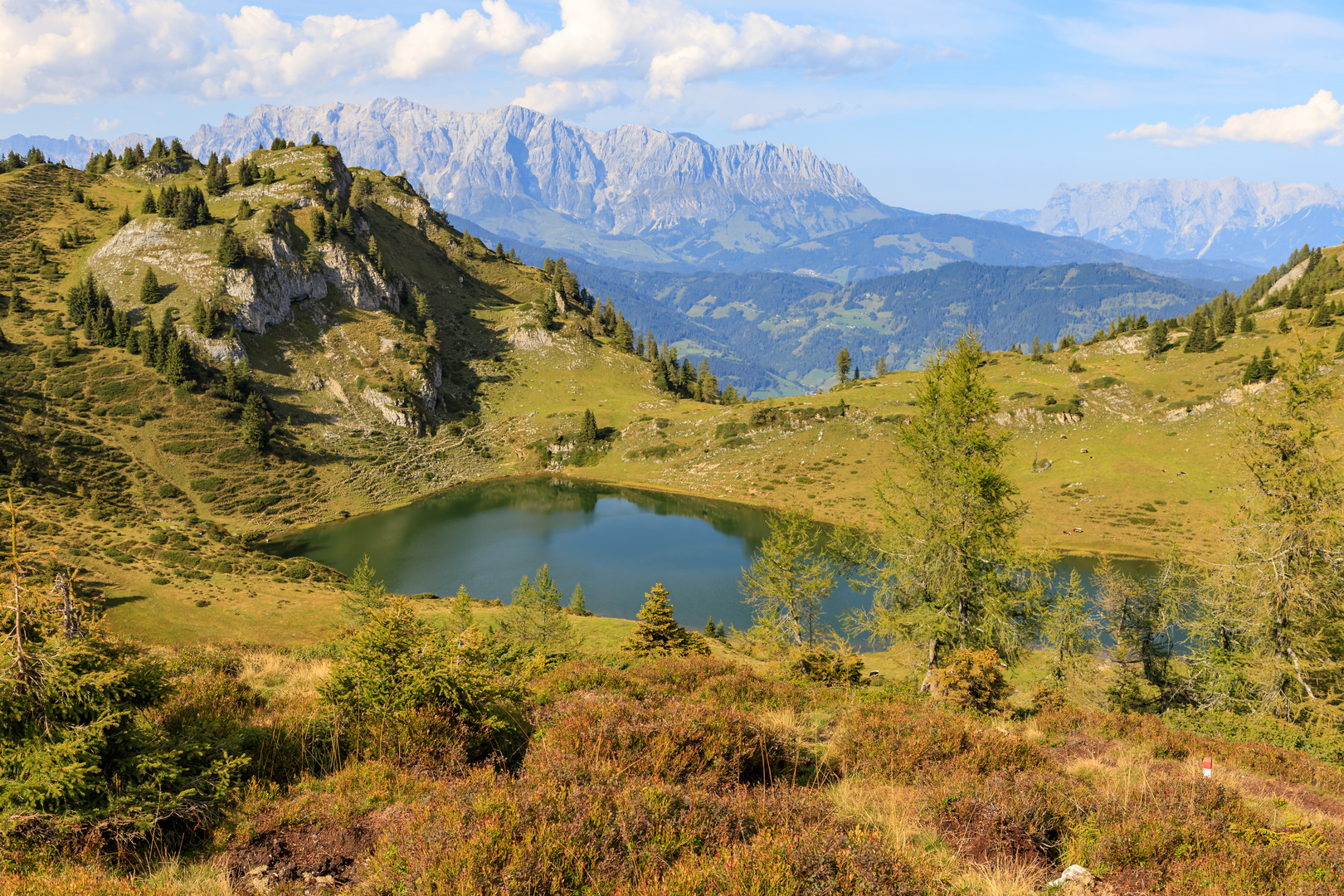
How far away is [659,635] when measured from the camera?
34.7 m

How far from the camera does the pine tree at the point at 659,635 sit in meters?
32.8

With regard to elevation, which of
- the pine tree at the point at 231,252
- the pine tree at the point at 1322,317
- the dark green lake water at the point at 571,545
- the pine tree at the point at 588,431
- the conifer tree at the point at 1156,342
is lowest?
the dark green lake water at the point at 571,545

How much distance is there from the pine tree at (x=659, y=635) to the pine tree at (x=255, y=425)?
8846 cm

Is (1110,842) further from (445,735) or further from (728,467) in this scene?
(728,467)

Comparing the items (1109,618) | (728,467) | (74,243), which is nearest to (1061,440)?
(728,467)

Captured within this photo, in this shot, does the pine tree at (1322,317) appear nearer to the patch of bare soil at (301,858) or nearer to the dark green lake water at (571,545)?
the dark green lake water at (571,545)

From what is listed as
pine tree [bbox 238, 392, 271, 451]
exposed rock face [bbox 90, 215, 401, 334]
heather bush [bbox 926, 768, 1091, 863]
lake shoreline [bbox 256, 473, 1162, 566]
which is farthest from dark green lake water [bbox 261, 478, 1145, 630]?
heather bush [bbox 926, 768, 1091, 863]

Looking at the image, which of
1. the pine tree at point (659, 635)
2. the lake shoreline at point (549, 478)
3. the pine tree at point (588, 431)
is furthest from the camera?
the pine tree at point (588, 431)

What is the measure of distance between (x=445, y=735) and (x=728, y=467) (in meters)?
107

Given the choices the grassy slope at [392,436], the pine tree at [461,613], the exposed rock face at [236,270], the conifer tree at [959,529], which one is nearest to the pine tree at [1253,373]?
the grassy slope at [392,436]

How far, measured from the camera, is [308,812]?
8.15 metres

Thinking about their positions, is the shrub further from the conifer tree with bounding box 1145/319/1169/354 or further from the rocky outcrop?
the conifer tree with bounding box 1145/319/1169/354

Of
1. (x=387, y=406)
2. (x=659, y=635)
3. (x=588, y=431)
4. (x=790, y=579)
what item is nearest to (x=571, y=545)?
(x=588, y=431)

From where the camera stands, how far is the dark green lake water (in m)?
71.3
